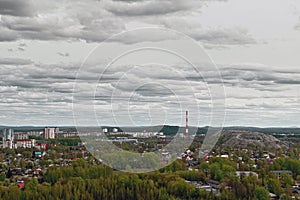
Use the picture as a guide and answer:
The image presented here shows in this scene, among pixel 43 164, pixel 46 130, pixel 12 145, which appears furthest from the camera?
pixel 46 130

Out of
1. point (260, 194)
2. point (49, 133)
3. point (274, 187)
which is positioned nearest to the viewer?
point (260, 194)

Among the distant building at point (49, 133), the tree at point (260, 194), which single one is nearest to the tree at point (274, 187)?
the tree at point (260, 194)

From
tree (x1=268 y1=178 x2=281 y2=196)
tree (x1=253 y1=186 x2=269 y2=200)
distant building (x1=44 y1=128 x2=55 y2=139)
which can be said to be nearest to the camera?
tree (x1=253 y1=186 x2=269 y2=200)

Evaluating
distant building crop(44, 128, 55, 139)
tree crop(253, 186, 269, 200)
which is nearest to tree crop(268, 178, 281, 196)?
tree crop(253, 186, 269, 200)

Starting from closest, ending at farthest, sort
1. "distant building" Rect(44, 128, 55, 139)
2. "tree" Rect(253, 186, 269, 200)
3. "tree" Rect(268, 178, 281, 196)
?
"tree" Rect(253, 186, 269, 200), "tree" Rect(268, 178, 281, 196), "distant building" Rect(44, 128, 55, 139)

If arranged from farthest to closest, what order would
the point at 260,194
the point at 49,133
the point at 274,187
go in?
the point at 49,133 → the point at 274,187 → the point at 260,194

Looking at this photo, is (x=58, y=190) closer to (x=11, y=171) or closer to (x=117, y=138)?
(x=117, y=138)

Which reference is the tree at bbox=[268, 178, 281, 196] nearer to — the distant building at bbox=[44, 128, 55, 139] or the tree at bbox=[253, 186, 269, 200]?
the tree at bbox=[253, 186, 269, 200]

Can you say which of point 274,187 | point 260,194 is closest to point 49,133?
point 274,187

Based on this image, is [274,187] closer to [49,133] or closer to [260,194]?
[260,194]

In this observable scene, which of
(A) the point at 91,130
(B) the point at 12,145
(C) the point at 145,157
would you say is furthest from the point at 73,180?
(B) the point at 12,145

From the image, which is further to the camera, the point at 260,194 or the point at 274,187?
the point at 274,187
